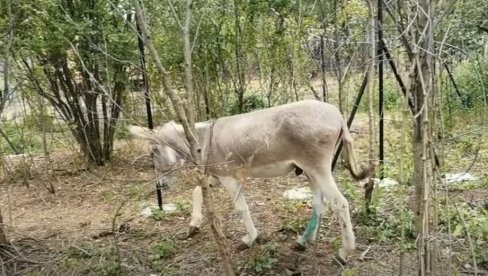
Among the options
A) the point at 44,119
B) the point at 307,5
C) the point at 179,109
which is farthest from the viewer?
the point at 44,119

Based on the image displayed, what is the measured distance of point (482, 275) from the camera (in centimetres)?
387

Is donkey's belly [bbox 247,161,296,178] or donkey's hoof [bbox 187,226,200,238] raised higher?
donkey's belly [bbox 247,161,296,178]

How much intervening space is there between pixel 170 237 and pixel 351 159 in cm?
172

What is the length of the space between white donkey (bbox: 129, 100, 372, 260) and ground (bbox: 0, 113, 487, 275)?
0.26 meters

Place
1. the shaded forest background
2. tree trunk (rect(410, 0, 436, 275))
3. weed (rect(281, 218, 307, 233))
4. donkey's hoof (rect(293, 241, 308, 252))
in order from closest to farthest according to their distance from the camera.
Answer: tree trunk (rect(410, 0, 436, 275)) < donkey's hoof (rect(293, 241, 308, 252)) < weed (rect(281, 218, 307, 233)) < the shaded forest background

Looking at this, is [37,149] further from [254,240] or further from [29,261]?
[254,240]

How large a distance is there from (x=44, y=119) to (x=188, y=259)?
394 centimetres

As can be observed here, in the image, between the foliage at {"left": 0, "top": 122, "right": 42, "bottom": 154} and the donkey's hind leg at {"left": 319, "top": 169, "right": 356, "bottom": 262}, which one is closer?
the donkey's hind leg at {"left": 319, "top": 169, "right": 356, "bottom": 262}

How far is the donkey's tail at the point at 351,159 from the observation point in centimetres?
419

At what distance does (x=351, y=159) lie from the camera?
4.31 m

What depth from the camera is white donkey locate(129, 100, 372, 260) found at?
13.3ft

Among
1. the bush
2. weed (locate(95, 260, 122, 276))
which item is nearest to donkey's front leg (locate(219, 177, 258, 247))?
weed (locate(95, 260, 122, 276))

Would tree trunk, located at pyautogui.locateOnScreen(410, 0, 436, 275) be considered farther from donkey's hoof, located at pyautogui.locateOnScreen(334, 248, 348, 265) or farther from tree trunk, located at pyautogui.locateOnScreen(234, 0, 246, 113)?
tree trunk, located at pyautogui.locateOnScreen(234, 0, 246, 113)

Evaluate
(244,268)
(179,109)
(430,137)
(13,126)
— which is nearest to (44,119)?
(13,126)
